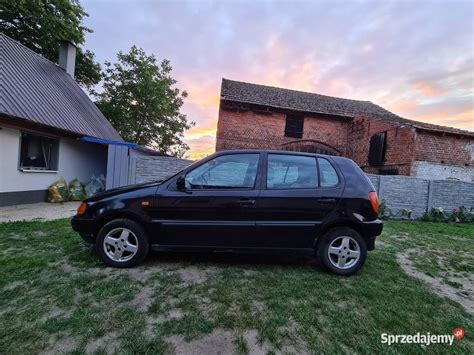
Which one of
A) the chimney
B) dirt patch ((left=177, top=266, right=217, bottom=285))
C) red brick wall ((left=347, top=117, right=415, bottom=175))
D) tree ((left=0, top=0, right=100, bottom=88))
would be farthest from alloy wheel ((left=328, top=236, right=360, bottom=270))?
tree ((left=0, top=0, right=100, bottom=88))

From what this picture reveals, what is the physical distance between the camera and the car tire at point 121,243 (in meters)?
3.29

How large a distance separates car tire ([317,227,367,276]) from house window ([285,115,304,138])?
12659mm

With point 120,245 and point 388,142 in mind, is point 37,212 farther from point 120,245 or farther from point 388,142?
point 388,142

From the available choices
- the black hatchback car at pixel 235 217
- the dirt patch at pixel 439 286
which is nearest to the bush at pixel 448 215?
the dirt patch at pixel 439 286

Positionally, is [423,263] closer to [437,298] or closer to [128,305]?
[437,298]

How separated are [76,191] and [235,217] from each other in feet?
27.2

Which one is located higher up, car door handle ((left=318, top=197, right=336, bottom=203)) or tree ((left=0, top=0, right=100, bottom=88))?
tree ((left=0, top=0, right=100, bottom=88))

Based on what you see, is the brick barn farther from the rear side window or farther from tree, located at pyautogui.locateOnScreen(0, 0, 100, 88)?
the rear side window

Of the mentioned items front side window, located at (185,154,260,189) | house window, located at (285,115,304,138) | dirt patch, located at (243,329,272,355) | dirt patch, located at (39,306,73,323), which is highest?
house window, located at (285,115,304,138)

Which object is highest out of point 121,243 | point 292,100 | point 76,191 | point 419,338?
point 292,100

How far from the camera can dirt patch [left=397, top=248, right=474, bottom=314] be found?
2.93 metres

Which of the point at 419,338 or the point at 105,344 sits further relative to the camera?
the point at 419,338

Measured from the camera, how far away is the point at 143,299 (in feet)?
8.43

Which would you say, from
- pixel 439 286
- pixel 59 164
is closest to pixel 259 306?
pixel 439 286
